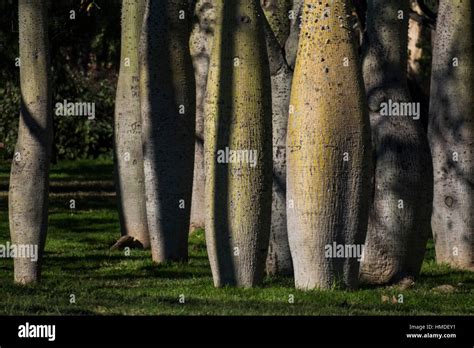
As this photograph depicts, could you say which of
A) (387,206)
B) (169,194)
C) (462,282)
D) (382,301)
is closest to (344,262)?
(382,301)

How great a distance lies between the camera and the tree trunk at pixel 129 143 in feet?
62.7

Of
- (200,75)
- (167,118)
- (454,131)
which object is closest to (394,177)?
(454,131)

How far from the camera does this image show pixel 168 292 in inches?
552

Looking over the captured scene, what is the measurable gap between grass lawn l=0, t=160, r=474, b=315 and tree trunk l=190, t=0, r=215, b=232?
769mm

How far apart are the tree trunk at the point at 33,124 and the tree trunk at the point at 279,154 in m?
2.66

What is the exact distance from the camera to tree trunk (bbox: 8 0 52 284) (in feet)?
44.9

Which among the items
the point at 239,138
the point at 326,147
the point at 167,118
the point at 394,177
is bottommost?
the point at 394,177

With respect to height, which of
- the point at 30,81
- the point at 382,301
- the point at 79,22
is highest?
the point at 79,22

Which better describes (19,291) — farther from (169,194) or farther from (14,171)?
(169,194)

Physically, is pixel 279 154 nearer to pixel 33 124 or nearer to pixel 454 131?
pixel 454 131

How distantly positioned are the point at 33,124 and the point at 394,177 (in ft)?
12.4

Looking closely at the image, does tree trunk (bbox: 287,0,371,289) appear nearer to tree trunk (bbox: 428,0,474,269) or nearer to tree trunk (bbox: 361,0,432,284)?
tree trunk (bbox: 361,0,432,284)

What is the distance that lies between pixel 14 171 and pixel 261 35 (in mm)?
2731
